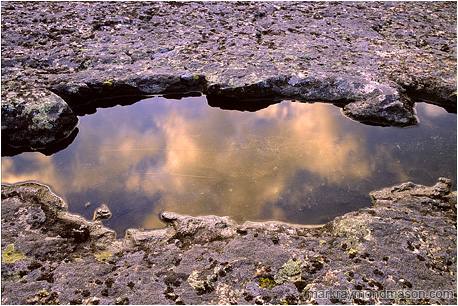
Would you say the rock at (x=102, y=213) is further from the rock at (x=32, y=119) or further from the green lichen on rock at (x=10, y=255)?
the rock at (x=32, y=119)

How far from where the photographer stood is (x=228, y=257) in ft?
13.4

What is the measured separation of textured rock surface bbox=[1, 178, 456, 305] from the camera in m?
3.65

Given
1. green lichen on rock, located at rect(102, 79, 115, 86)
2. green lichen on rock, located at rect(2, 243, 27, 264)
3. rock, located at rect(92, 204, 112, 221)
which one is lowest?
rock, located at rect(92, 204, 112, 221)

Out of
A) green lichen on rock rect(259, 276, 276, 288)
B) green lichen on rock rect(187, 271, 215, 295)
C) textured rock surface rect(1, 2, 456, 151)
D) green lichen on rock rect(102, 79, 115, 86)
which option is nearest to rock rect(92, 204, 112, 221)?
green lichen on rock rect(187, 271, 215, 295)

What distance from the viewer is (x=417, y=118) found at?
6.79 meters

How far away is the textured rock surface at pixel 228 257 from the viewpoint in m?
3.65

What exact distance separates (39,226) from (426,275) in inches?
200

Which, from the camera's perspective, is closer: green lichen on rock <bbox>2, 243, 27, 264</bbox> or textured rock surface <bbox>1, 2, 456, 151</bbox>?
green lichen on rock <bbox>2, 243, 27, 264</bbox>

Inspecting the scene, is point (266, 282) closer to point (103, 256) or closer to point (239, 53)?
point (103, 256)

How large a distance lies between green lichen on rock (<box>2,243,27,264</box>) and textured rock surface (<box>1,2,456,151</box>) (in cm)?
272

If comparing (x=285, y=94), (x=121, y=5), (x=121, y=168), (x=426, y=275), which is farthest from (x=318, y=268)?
(x=121, y=5)

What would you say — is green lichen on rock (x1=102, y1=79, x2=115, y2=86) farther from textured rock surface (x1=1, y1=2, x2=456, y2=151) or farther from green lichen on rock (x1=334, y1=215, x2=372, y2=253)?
green lichen on rock (x1=334, y1=215, x2=372, y2=253)

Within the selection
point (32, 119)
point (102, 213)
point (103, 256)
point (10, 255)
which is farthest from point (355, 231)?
point (32, 119)

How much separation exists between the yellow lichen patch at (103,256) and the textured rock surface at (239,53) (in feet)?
10.7
